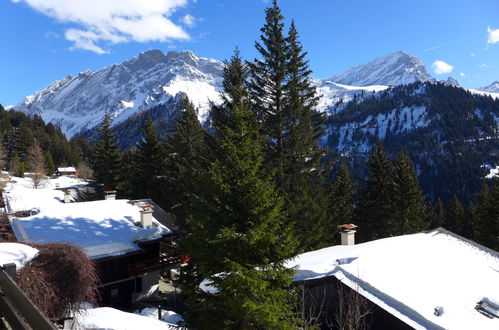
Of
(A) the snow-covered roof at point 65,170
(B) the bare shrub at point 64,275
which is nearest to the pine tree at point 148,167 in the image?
(B) the bare shrub at point 64,275

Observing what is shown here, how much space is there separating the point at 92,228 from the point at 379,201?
26709 mm

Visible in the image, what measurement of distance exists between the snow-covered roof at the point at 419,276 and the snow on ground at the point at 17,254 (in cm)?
823

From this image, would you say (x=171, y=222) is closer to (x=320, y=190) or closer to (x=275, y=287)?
(x=320, y=190)

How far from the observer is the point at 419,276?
39.1 feet

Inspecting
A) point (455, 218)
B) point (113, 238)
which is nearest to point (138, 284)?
point (113, 238)

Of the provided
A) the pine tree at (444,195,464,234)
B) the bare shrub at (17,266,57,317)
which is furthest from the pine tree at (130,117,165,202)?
the pine tree at (444,195,464,234)

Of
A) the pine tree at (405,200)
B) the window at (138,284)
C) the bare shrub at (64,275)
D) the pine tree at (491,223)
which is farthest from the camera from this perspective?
the pine tree at (491,223)

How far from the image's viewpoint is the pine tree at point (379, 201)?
3325 cm

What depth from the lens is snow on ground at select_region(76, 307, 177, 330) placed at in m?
11.6

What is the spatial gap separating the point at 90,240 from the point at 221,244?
1255 cm

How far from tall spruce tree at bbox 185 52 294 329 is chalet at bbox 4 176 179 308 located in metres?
10.1

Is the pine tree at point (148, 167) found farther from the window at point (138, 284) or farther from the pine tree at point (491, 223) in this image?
the pine tree at point (491, 223)

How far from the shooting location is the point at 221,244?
10664 mm

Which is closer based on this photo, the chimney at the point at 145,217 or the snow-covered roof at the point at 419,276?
the snow-covered roof at the point at 419,276
